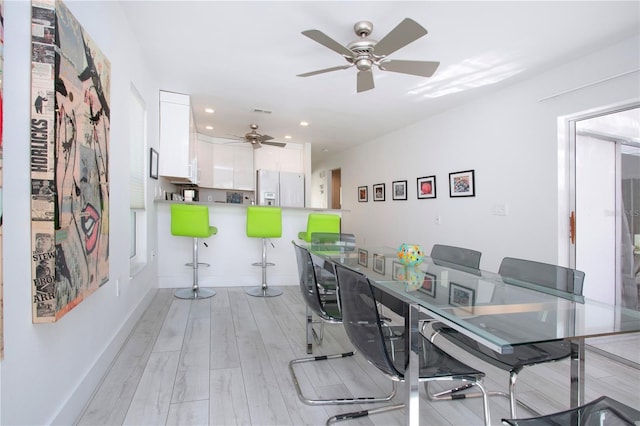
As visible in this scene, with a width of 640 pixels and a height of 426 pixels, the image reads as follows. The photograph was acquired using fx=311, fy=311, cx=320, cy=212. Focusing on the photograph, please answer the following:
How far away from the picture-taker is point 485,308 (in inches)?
44.3

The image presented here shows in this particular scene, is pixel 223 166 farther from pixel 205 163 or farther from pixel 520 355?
pixel 520 355

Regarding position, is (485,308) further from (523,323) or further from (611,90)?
(611,90)

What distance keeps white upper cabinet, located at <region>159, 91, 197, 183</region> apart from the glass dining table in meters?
3.07

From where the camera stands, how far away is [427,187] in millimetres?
4535

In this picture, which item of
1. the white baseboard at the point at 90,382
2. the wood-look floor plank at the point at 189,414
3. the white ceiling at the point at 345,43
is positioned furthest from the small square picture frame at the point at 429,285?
the white ceiling at the point at 345,43

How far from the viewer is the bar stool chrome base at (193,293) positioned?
3637 millimetres

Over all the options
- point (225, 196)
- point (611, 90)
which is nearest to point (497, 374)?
point (611, 90)

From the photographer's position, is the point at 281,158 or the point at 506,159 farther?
the point at 281,158

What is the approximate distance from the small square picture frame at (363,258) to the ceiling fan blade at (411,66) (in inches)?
58.8

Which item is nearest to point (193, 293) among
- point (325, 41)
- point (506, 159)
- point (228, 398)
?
point (228, 398)

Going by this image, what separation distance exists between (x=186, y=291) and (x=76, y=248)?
2640mm

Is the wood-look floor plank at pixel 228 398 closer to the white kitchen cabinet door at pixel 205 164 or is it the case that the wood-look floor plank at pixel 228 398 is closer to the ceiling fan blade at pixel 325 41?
the ceiling fan blade at pixel 325 41

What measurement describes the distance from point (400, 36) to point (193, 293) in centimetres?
342

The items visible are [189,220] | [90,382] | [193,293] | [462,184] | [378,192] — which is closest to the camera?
[90,382]
